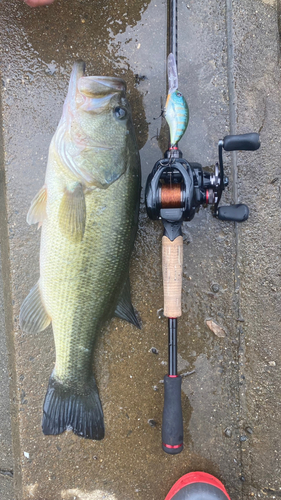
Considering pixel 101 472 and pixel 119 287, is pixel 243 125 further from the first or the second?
pixel 101 472

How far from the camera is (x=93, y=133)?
186cm

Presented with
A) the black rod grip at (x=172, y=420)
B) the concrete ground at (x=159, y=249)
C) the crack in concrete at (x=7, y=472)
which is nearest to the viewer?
the black rod grip at (x=172, y=420)

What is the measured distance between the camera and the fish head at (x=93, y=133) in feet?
6.08

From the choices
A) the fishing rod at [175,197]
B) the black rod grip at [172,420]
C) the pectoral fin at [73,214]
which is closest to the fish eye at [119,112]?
the fishing rod at [175,197]

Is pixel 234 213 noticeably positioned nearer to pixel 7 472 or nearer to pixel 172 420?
pixel 172 420

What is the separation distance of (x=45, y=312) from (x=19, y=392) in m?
0.67

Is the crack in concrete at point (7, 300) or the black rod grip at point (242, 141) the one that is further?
the crack in concrete at point (7, 300)

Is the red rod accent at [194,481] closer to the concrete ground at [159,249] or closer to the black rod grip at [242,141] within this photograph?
the concrete ground at [159,249]

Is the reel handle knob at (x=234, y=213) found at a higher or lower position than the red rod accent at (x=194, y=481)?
higher

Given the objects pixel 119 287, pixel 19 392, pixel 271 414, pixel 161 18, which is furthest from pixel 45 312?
pixel 161 18

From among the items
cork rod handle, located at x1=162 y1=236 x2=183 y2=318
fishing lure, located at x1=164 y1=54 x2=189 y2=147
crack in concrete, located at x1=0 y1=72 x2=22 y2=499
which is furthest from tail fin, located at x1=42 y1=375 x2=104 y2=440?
fishing lure, located at x1=164 y1=54 x2=189 y2=147

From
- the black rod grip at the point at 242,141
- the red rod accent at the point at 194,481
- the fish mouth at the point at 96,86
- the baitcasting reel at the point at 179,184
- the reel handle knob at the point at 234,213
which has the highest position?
the fish mouth at the point at 96,86

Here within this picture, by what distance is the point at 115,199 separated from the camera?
187 centimetres

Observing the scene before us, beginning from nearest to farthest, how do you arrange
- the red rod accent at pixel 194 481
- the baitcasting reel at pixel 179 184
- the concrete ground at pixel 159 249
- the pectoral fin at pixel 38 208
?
the baitcasting reel at pixel 179 184, the pectoral fin at pixel 38 208, the red rod accent at pixel 194 481, the concrete ground at pixel 159 249
